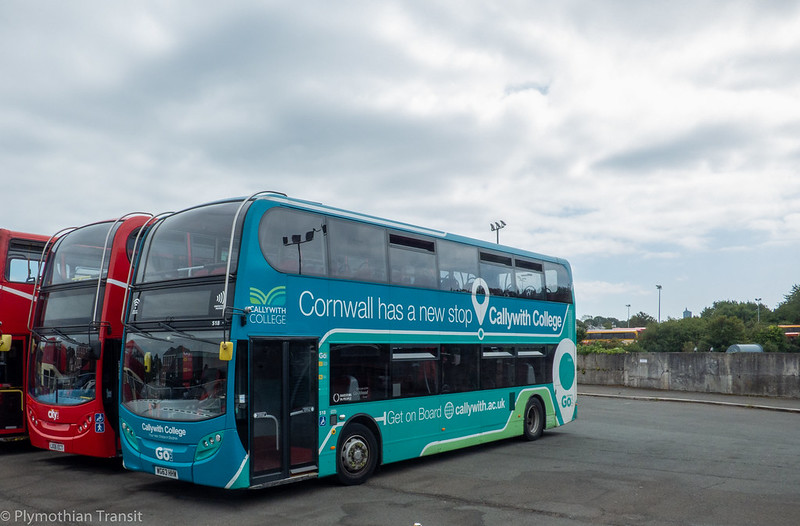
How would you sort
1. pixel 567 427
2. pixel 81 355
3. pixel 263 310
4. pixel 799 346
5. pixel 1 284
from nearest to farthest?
pixel 263 310, pixel 81 355, pixel 1 284, pixel 567 427, pixel 799 346

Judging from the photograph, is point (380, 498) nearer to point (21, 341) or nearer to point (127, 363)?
point (127, 363)

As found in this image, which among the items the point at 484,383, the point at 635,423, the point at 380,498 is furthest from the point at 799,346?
the point at 380,498

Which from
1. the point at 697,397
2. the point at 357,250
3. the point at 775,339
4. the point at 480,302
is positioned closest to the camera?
the point at 357,250

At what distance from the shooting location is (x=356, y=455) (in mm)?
10180

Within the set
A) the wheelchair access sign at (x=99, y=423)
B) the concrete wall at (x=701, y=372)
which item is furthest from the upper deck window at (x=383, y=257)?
the concrete wall at (x=701, y=372)

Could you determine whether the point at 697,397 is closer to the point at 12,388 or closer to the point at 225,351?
the point at 225,351

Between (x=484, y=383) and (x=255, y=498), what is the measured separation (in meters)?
5.55

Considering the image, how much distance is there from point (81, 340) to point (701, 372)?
25246 mm

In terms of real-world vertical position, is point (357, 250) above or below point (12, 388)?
above

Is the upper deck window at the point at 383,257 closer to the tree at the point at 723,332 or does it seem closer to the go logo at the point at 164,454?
the go logo at the point at 164,454

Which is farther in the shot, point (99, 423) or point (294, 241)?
point (99, 423)

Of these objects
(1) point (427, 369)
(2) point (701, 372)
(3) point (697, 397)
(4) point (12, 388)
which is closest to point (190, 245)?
(1) point (427, 369)

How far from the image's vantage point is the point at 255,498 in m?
9.23

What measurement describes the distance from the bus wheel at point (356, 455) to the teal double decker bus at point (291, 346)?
28 mm
